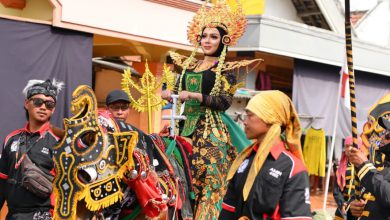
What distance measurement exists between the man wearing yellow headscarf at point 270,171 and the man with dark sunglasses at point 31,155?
5.05 ft

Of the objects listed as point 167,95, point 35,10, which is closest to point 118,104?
point 167,95

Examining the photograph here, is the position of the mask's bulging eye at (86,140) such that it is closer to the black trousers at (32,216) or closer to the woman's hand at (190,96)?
the black trousers at (32,216)

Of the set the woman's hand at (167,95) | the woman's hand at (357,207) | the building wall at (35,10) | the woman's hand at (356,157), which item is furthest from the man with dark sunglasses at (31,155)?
the building wall at (35,10)

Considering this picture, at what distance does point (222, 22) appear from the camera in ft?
20.1

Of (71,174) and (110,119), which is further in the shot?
(110,119)

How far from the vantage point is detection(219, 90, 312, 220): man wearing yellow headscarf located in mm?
3406

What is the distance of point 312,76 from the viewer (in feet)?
44.6

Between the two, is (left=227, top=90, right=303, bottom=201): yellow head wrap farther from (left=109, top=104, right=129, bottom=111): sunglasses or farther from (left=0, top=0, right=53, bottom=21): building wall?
(left=0, top=0, right=53, bottom=21): building wall

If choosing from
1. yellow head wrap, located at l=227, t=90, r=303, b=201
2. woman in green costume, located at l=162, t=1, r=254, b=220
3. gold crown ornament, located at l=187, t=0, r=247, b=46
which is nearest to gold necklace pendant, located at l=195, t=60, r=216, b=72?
woman in green costume, located at l=162, t=1, r=254, b=220

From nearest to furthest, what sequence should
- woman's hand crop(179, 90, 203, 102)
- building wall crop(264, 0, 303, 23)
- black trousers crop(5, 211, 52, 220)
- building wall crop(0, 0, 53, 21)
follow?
black trousers crop(5, 211, 52, 220), woman's hand crop(179, 90, 203, 102), building wall crop(0, 0, 53, 21), building wall crop(264, 0, 303, 23)

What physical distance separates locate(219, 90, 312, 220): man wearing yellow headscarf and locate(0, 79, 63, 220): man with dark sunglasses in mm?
1539

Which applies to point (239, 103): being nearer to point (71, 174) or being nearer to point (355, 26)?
point (355, 26)

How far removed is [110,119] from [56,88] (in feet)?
2.94

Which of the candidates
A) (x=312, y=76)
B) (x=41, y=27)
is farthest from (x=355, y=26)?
(x=41, y=27)
